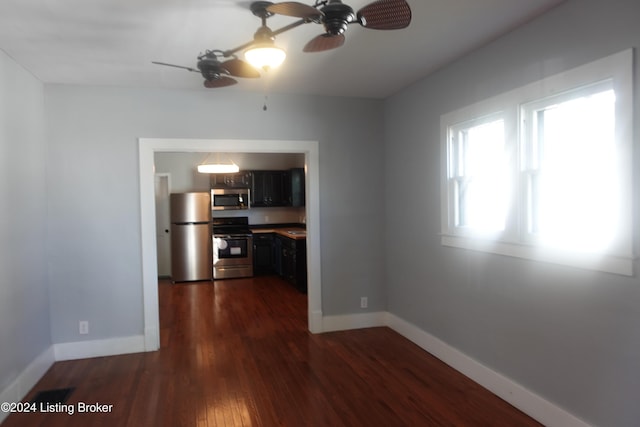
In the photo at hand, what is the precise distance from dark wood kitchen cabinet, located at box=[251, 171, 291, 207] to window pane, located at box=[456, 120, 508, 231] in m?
4.98

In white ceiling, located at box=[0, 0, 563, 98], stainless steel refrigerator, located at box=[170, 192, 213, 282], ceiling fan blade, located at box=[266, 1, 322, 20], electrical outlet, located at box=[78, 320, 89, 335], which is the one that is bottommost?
electrical outlet, located at box=[78, 320, 89, 335]

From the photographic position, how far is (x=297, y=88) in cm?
408

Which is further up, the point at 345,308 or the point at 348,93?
the point at 348,93

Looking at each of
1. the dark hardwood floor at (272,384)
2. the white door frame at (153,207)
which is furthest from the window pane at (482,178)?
the white door frame at (153,207)

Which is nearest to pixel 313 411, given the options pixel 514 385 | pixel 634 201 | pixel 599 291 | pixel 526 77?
pixel 514 385

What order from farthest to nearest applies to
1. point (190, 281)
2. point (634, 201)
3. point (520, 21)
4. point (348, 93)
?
1. point (190, 281)
2. point (348, 93)
3. point (520, 21)
4. point (634, 201)

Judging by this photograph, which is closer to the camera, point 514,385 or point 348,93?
point 514,385

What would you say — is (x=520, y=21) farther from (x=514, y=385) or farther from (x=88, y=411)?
(x=88, y=411)

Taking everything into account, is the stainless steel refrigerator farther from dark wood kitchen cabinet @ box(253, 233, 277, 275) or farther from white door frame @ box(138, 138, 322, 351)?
white door frame @ box(138, 138, 322, 351)

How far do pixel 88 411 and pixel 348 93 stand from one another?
11.8ft

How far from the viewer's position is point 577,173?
2.40 m

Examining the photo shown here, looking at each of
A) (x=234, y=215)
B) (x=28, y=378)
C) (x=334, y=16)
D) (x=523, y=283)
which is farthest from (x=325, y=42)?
(x=234, y=215)

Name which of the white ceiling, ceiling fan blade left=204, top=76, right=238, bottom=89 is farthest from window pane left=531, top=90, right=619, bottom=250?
ceiling fan blade left=204, top=76, right=238, bottom=89

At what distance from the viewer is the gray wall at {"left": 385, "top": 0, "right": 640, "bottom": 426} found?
2123mm
